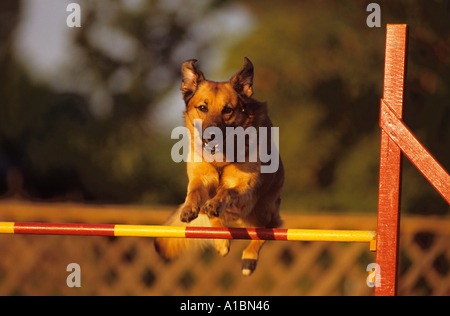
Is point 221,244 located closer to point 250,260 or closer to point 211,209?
point 250,260

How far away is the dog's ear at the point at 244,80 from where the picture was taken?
10.7 ft

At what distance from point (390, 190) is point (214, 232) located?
1002 mm

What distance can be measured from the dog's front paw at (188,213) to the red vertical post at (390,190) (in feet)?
3.38

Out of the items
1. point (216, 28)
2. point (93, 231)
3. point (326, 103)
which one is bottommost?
point (93, 231)

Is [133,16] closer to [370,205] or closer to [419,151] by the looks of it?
[370,205]

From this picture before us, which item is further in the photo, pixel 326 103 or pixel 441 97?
pixel 326 103

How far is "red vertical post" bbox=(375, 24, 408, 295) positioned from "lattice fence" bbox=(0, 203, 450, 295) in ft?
13.2

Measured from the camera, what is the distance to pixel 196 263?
6898mm

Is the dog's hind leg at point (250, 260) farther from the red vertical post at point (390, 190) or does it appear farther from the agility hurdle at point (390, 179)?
the red vertical post at point (390, 190)

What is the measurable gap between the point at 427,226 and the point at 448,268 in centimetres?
97

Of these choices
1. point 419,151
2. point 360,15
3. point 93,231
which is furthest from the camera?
point 360,15

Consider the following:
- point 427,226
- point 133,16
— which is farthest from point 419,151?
point 133,16

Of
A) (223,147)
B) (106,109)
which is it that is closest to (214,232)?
(223,147)

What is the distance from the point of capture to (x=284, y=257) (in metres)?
7.29
